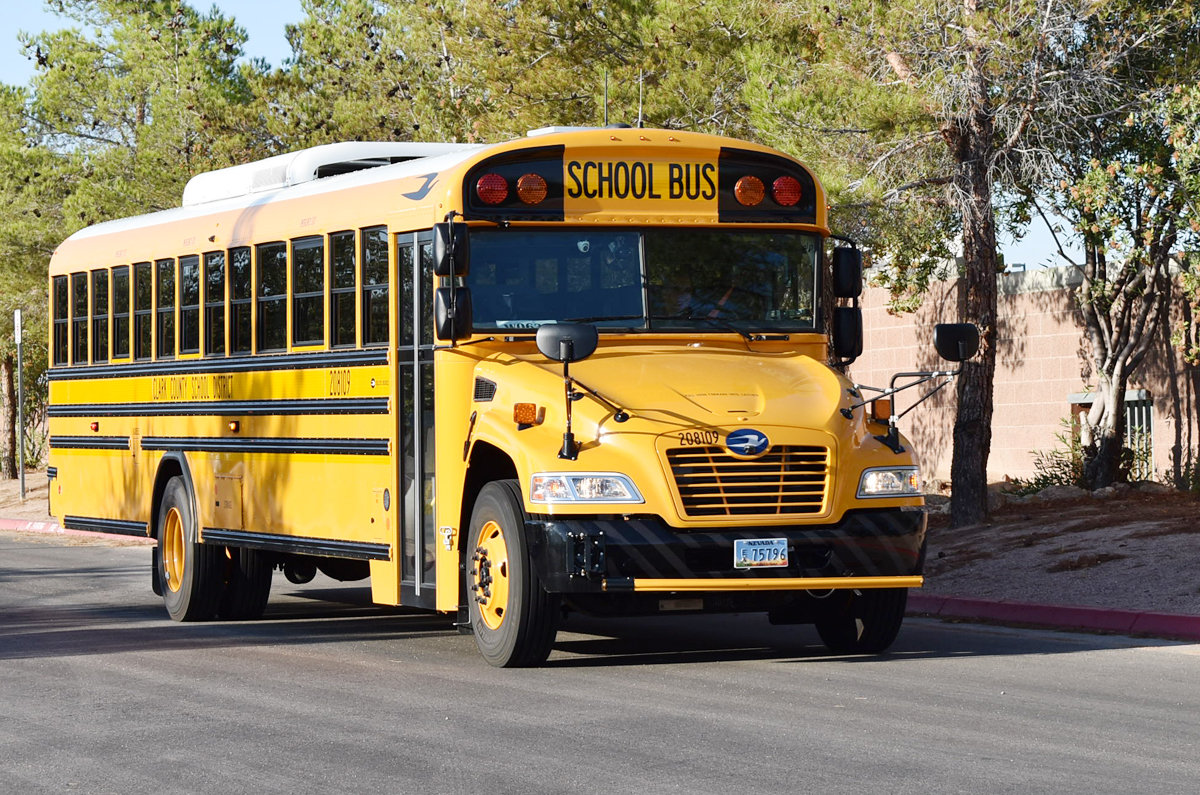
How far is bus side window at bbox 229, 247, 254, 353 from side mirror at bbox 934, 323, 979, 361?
197 inches

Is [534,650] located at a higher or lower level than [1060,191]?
lower

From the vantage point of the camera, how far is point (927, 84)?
680 inches

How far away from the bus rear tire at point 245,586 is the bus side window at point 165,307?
1.68 metres

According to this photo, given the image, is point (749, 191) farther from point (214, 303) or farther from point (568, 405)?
point (214, 303)

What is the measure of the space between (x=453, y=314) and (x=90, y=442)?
6.27m

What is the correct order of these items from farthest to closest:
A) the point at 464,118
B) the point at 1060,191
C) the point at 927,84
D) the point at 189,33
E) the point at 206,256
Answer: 1. the point at 189,33
2. the point at 464,118
3. the point at 1060,191
4. the point at 927,84
5. the point at 206,256

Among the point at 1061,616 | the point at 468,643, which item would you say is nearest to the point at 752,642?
the point at 468,643

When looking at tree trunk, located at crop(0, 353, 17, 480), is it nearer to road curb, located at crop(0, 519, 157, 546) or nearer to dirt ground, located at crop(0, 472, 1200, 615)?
road curb, located at crop(0, 519, 157, 546)

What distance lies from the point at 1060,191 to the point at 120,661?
11.8 m

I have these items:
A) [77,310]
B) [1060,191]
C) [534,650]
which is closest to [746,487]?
[534,650]

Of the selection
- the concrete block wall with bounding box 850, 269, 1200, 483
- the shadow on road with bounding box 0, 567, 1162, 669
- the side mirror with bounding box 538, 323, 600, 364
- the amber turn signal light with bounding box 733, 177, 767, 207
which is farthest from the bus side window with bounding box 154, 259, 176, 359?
the concrete block wall with bounding box 850, 269, 1200, 483

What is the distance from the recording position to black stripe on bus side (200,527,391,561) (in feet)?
37.7

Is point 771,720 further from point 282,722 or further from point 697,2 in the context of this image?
point 697,2

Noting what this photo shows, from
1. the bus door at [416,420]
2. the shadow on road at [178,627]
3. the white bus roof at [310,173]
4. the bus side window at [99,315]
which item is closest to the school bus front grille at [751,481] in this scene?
the bus door at [416,420]
